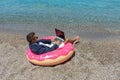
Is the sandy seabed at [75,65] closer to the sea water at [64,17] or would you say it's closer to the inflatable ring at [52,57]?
the inflatable ring at [52,57]

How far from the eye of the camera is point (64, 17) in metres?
11.6

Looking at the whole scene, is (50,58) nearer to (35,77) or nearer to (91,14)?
(35,77)

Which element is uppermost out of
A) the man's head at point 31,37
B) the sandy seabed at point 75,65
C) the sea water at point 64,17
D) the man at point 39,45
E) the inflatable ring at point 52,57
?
the man's head at point 31,37

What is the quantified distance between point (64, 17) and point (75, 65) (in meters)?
5.28

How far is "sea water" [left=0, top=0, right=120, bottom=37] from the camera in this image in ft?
32.9

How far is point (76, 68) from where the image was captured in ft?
21.3

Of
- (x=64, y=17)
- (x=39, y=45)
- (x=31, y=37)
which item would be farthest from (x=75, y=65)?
(x=64, y=17)

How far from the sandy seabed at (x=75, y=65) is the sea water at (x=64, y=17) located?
1.74 meters

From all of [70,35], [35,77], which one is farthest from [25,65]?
[70,35]

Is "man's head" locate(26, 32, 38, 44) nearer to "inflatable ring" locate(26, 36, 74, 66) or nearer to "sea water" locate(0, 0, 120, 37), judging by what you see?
"inflatable ring" locate(26, 36, 74, 66)

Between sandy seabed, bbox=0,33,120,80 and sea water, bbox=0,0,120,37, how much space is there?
68.6 inches

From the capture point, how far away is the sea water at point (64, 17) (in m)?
10.0

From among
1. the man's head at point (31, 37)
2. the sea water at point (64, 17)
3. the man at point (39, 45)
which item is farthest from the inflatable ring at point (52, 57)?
the sea water at point (64, 17)

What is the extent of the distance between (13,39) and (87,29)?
9.52 ft
